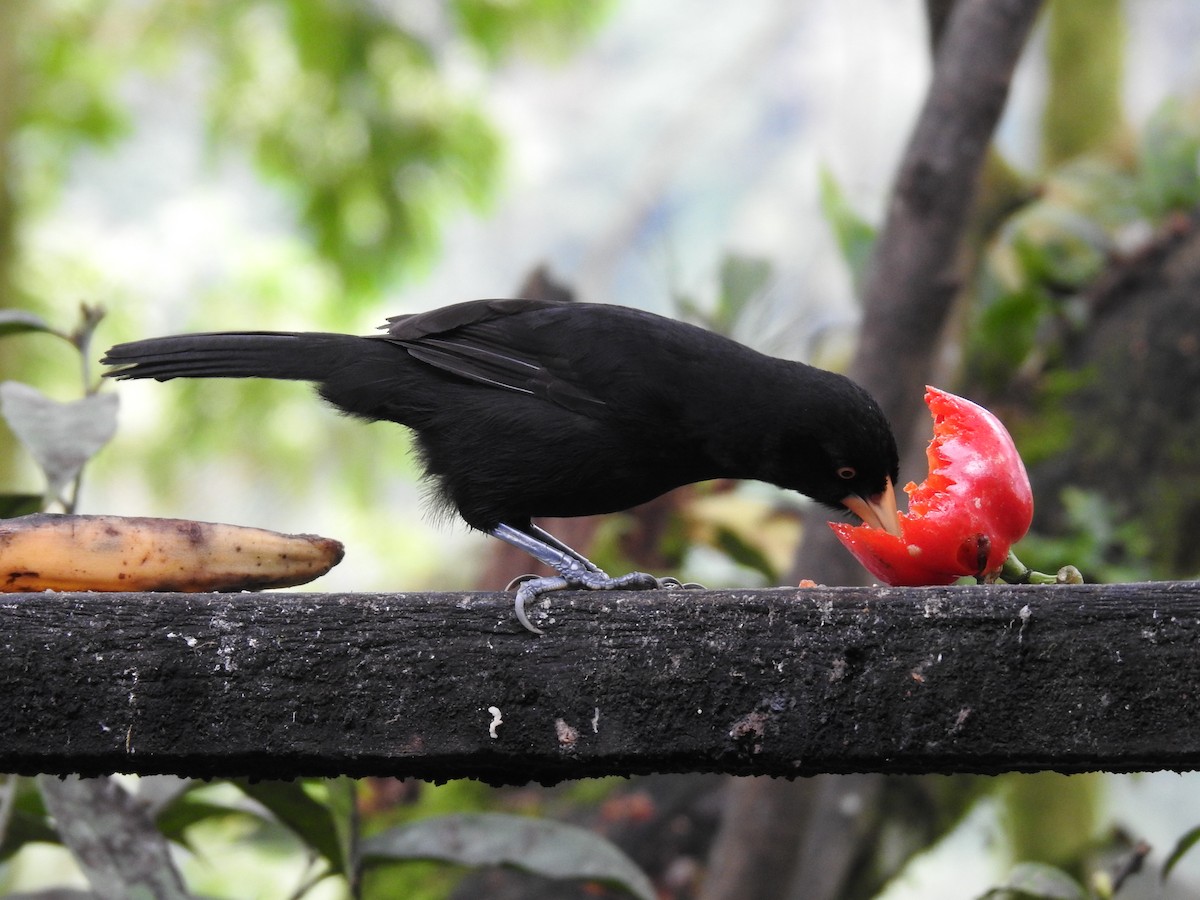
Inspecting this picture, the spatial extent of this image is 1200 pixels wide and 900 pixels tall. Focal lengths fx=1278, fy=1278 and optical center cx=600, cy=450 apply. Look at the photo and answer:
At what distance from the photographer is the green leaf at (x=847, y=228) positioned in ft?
16.4

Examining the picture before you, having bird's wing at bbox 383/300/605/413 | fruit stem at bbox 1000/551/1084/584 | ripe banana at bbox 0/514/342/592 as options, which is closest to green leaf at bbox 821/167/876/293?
bird's wing at bbox 383/300/605/413

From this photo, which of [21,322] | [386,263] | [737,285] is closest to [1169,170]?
[737,285]

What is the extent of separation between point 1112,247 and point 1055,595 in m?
4.38

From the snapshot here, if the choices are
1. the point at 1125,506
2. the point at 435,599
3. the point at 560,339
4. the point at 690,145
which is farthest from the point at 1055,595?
the point at 690,145

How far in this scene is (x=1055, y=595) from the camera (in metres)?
1.54

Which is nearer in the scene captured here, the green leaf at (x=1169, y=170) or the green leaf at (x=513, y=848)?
the green leaf at (x=513, y=848)

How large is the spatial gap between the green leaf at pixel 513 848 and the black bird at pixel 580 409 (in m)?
0.51

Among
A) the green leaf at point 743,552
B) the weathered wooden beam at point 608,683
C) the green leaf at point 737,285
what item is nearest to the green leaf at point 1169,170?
the green leaf at point 737,285

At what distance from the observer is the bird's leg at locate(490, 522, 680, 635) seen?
1.67 meters

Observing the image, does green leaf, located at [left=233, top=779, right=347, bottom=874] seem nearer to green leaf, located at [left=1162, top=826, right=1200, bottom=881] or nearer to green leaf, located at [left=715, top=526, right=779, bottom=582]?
green leaf, located at [left=1162, top=826, right=1200, bottom=881]

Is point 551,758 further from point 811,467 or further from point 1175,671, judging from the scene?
point 811,467

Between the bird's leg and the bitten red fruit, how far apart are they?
344mm

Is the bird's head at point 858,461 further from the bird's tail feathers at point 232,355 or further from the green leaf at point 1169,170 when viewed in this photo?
the green leaf at point 1169,170

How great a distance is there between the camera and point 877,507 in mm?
2547
